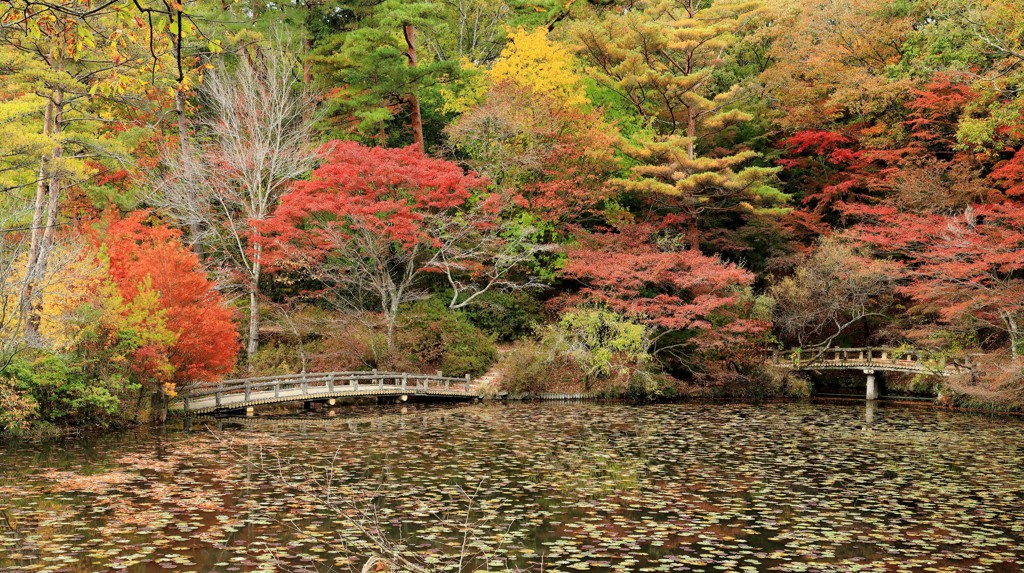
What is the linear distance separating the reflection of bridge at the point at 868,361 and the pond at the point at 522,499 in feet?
23.0

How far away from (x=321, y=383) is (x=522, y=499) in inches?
604

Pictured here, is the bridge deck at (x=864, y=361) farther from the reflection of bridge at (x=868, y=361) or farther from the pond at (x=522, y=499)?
the pond at (x=522, y=499)

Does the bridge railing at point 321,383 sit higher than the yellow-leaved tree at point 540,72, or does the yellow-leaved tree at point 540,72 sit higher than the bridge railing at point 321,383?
the yellow-leaved tree at point 540,72

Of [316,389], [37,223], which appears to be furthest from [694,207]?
[37,223]

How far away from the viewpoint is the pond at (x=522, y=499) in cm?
915

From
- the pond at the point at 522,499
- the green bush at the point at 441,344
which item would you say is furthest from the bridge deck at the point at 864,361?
the green bush at the point at 441,344

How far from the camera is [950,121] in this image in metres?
30.9

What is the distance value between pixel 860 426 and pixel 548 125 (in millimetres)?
14935

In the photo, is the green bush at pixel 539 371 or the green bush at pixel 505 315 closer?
the green bush at pixel 539 371

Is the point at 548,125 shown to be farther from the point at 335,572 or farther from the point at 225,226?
the point at 335,572

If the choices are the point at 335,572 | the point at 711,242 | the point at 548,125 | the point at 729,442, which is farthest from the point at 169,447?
the point at 711,242

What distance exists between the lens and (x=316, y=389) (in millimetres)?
24266

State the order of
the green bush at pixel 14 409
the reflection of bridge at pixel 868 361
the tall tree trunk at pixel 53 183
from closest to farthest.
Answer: the green bush at pixel 14 409 < the tall tree trunk at pixel 53 183 < the reflection of bridge at pixel 868 361

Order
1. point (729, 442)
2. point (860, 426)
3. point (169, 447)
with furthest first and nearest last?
point (860, 426) → point (729, 442) → point (169, 447)
